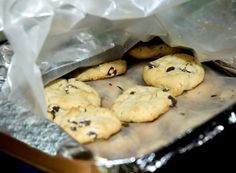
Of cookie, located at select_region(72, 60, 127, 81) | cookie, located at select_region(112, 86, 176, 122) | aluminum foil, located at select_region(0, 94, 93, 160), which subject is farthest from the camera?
cookie, located at select_region(72, 60, 127, 81)

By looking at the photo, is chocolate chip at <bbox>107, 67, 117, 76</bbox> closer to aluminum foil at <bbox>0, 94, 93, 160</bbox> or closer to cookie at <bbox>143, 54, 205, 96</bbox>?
cookie at <bbox>143, 54, 205, 96</bbox>

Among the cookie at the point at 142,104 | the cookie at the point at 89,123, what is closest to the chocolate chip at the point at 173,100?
the cookie at the point at 142,104

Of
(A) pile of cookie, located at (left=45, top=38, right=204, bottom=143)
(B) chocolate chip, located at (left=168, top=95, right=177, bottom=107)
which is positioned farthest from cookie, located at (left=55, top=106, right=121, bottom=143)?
(B) chocolate chip, located at (left=168, top=95, right=177, bottom=107)

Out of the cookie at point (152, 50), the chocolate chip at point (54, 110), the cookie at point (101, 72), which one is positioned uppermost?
the cookie at point (152, 50)

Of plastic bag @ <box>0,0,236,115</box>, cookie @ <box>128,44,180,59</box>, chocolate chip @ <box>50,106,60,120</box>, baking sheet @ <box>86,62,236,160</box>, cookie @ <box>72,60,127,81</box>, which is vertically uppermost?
plastic bag @ <box>0,0,236,115</box>

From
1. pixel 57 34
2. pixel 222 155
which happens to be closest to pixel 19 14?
pixel 57 34

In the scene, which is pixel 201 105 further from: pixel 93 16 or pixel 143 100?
pixel 93 16

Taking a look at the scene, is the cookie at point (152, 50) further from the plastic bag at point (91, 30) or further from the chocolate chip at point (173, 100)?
the chocolate chip at point (173, 100)

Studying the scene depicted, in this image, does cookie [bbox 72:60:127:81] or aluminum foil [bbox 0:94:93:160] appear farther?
cookie [bbox 72:60:127:81]

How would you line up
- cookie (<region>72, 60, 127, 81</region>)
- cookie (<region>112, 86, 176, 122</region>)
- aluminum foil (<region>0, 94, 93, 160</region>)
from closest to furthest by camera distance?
aluminum foil (<region>0, 94, 93, 160</region>)
cookie (<region>112, 86, 176, 122</region>)
cookie (<region>72, 60, 127, 81</region>)
